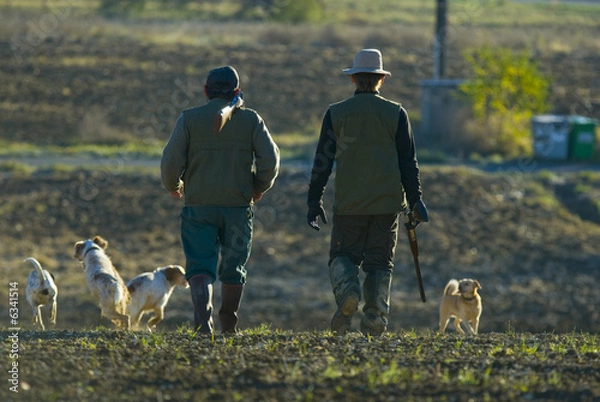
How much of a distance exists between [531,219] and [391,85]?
15804 mm

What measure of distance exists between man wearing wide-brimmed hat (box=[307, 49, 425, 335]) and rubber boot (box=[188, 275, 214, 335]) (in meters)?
0.92

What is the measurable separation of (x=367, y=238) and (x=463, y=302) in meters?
2.66

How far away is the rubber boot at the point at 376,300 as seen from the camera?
8867mm

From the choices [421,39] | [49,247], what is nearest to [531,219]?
[49,247]

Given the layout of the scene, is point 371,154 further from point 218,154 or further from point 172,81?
point 172,81

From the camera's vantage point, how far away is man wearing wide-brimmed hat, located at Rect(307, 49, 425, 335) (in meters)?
8.72

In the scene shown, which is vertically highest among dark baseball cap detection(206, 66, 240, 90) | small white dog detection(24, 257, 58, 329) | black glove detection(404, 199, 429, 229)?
dark baseball cap detection(206, 66, 240, 90)

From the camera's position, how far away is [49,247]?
798 inches

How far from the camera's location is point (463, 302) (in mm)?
11281

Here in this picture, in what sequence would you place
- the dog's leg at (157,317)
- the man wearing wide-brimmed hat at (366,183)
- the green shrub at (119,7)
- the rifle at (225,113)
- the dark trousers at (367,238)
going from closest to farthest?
the rifle at (225,113) → the man wearing wide-brimmed hat at (366,183) → the dark trousers at (367,238) → the dog's leg at (157,317) → the green shrub at (119,7)

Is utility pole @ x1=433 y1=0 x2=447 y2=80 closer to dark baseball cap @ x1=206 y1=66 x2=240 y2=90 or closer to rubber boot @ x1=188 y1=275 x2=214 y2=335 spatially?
dark baseball cap @ x1=206 y1=66 x2=240 y2=90

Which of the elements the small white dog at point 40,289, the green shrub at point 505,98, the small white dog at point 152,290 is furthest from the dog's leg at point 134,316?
the green shrub at point 505,98

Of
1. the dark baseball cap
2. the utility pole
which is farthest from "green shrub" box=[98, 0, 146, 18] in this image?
the dark baseball cap

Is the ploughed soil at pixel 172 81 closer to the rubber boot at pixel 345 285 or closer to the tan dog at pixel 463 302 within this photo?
the tan dog at pixel 463 302
